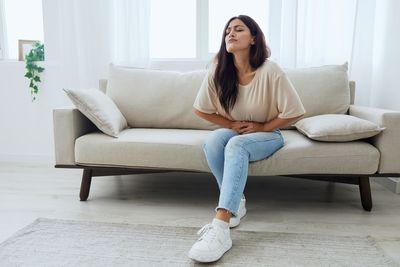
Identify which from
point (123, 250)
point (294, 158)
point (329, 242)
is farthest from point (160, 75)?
point (329, 242)

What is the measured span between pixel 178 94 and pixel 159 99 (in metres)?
0.13

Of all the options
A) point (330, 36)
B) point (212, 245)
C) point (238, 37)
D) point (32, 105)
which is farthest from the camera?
point (32, 105)

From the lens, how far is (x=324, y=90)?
7.54ft

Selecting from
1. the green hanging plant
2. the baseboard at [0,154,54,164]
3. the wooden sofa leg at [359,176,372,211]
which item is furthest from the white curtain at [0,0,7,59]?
the wooden sofa leg at [359,176,372,211]

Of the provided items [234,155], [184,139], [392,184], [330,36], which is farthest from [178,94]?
[392,184]

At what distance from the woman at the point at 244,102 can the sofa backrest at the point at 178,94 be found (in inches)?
19.9

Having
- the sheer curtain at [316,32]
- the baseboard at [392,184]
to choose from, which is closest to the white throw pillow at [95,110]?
the sheer curtain at [316,32]

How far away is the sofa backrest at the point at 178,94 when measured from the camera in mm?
2299

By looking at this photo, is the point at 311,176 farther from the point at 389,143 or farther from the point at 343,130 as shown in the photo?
the point at 389,143

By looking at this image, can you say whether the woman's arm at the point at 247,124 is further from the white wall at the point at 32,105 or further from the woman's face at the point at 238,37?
the white wall at the point at 32,105

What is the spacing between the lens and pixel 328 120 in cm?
191

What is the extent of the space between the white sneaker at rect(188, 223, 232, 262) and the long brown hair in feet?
2.06

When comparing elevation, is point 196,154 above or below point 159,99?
below

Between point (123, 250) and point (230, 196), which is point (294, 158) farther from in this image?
point (123, 250)
